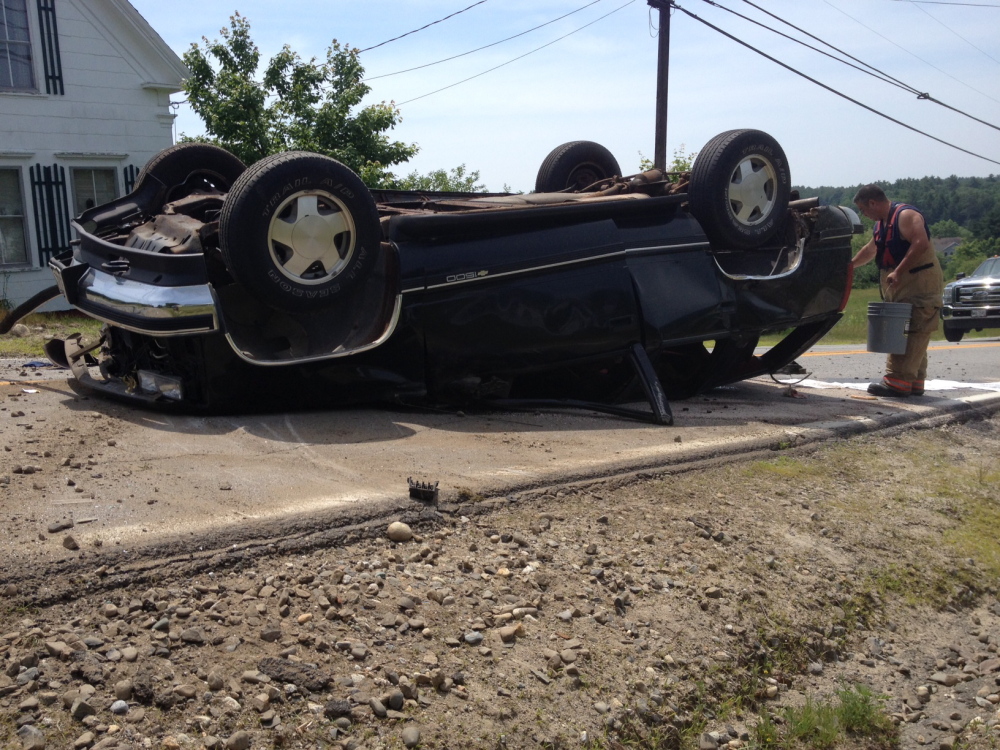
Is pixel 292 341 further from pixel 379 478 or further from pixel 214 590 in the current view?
pixel 214 590

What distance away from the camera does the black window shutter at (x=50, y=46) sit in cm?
1438

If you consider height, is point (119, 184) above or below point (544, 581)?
above

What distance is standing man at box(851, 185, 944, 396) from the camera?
794cm

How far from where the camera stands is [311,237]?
5234 mm

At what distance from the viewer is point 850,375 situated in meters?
10.2

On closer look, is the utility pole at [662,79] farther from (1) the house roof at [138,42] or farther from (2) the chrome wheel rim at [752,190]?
(2) the chrome wheel rim at [752,190]

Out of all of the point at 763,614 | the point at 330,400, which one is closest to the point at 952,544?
the point at 763,614

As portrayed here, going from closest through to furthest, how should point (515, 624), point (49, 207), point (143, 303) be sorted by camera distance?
point (515, 624) < point (143, 303) < point (49, 207)

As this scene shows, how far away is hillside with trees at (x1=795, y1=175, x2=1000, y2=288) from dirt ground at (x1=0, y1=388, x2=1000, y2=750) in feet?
216

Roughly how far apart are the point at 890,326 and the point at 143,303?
5.75m

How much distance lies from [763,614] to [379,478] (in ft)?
5.66

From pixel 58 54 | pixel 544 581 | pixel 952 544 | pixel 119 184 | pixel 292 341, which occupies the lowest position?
pixel 952 544

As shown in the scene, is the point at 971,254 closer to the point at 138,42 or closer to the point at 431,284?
the point at 138,42

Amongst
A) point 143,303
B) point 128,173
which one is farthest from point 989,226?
point 143,303
